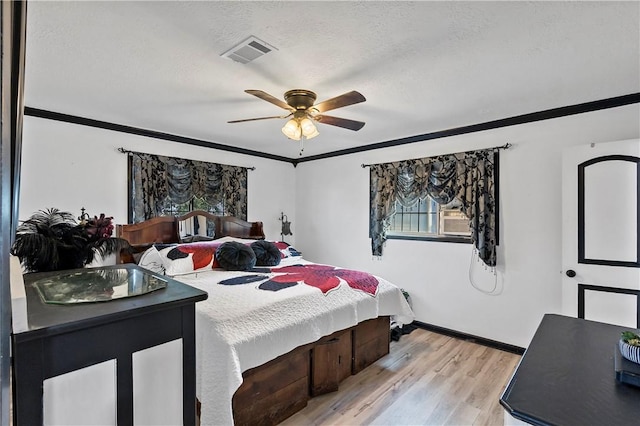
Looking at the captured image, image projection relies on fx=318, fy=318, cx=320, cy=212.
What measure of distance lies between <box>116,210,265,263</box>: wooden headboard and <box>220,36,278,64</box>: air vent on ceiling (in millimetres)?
2471

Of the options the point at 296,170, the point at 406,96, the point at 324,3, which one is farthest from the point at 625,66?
the point at 296,170

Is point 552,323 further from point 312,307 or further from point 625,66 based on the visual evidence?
point 625,66

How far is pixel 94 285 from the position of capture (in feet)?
3.91

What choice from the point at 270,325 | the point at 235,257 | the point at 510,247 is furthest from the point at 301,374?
the point at 510,247

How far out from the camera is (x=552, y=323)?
1.52m

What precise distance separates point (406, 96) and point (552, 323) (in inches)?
76.8

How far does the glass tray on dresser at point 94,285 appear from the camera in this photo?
3.36 feet

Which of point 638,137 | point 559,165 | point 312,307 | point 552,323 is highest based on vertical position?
point 638,137

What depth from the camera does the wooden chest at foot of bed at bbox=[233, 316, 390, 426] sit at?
6.72 feet

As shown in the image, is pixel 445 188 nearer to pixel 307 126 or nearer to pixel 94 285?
pixel 307 126

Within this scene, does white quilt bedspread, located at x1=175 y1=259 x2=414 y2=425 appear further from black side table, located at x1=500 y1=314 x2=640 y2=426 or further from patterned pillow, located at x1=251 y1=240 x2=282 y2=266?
black side table, located at x1=500 y1=314 x2=640 y2=426

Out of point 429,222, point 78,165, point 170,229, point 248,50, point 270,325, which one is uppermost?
point 248,50

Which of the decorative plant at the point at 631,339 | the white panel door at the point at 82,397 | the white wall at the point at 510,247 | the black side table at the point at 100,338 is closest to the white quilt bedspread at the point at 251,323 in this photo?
the black side table at the point at 100,338

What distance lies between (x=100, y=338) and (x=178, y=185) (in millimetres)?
3414
